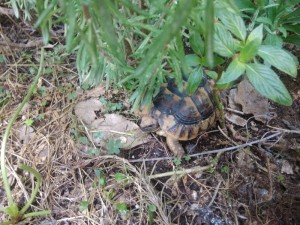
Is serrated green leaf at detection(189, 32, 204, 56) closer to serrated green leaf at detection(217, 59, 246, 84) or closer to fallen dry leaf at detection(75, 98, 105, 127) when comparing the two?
serrated green leaf at detection(217, 59, 246, 84)

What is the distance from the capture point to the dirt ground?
1520mm

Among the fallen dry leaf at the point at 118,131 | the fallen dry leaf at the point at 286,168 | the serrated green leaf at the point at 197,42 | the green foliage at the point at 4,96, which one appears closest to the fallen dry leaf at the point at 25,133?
the green foliage at the point at 4,96

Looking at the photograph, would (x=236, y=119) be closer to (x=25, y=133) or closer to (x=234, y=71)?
(x=234, y=71)

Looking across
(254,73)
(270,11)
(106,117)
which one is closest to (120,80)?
(106,117)

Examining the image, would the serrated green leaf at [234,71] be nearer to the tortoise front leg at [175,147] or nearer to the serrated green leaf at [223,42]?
the serrated green leaf at [223,42]

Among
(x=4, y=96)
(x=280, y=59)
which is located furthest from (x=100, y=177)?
(x=280, y=59)

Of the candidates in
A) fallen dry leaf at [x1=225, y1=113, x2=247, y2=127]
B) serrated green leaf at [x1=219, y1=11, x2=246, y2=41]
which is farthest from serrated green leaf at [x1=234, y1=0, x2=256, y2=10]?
fallen dry leaf at [x1=225, y1=113, x2=247, y2=127]

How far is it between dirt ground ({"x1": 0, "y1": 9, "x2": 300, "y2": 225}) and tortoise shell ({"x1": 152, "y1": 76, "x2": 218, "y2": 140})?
0.22 feet

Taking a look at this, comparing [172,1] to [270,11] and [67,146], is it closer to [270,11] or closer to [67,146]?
[270,11]

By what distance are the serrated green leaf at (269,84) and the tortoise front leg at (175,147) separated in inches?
25.1

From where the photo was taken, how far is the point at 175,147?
168cm

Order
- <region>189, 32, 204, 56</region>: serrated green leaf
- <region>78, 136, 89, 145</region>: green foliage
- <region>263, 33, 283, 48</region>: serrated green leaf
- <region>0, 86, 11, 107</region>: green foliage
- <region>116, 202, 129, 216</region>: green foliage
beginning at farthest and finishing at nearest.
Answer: <region>0, 86, 11, 107</region>: green foliage, <region>78, 136, 89, 145</region>: green foliage, <region>116, 202, 129, 216</region>: green foliage, <region>263, 33, 283, 48</region>: serrated green leaf, <region>189, 32, 204, 56</region>: serrated green leaf

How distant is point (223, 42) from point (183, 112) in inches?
26.4

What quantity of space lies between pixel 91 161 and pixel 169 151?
1.20ft
